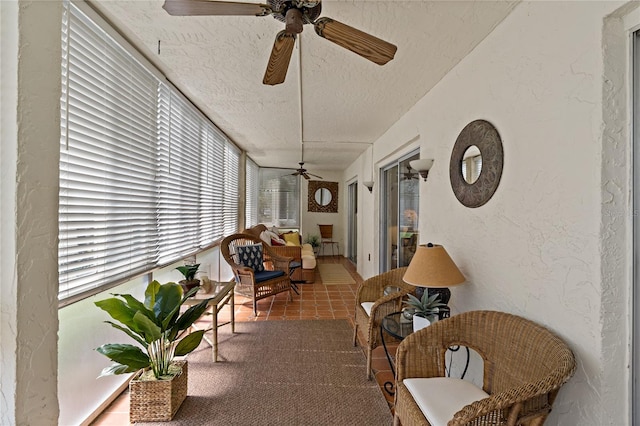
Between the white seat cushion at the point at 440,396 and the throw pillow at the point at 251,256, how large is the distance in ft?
9.10

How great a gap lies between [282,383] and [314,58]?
2.56 meters

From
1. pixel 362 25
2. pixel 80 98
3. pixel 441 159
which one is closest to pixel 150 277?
pixel 80 98

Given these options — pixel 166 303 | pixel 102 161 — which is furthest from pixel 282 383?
pixel 102 161

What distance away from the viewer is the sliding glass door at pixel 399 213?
3.18 meters

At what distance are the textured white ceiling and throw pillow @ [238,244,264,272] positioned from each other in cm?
178

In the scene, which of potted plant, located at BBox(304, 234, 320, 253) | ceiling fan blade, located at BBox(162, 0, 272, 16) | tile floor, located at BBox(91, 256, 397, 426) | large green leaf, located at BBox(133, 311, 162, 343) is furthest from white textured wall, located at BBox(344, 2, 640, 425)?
potted plant, located at BBox(304, 234, 320, 253)

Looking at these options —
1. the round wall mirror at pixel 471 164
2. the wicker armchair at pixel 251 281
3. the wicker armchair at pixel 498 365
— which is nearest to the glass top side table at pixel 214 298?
the wicker armchair at pixel 251 281

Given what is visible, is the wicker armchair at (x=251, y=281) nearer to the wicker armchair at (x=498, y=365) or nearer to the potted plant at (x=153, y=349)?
the potted plant at (x=153, y=349)

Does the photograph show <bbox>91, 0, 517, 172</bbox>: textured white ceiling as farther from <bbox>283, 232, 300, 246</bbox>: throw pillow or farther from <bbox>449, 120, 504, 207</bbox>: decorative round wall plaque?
<bbox>283, 232, 300, 246</bbox>: throw pillow

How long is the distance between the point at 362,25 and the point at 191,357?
303cm

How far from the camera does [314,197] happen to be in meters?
7.68

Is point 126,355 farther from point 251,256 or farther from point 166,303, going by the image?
point 251,256

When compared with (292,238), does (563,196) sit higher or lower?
higher

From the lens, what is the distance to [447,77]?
2.17 m
